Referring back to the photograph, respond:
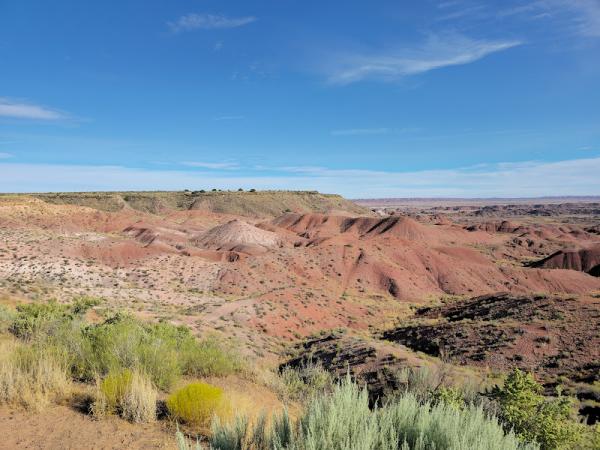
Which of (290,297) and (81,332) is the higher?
(81,332)

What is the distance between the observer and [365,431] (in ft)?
13.3

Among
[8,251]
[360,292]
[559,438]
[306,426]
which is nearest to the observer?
[306,426]

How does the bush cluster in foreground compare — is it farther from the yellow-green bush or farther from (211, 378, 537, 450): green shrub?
(211, 378, 537, 450): green shrub

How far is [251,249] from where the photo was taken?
54719 millimetres

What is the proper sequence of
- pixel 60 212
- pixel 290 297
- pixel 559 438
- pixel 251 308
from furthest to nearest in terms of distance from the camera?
pixel 60 212 → pixel 290 297 → pixel 251 308 → pixel 559 438

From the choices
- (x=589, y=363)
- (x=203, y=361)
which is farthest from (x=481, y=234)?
(x=203, y=361)

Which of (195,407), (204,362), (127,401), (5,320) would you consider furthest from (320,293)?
(127,401)

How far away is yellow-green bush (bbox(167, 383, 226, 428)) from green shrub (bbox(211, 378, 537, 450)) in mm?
1658

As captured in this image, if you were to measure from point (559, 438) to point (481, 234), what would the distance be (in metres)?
97.5

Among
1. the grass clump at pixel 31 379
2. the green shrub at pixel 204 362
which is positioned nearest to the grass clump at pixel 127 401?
the grass clump at pixel 31 379

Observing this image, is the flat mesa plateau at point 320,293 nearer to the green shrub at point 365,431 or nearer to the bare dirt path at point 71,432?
the bare dirt path at point 71,432

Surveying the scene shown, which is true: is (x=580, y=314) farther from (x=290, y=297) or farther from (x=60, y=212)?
(x=60, y=212)

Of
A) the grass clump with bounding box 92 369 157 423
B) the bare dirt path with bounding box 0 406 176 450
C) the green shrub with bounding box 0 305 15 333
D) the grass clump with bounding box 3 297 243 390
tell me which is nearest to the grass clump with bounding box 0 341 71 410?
the bare dirt path with bounding box 0 406 176 450

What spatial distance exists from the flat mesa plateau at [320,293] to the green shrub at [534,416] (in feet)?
14.8
